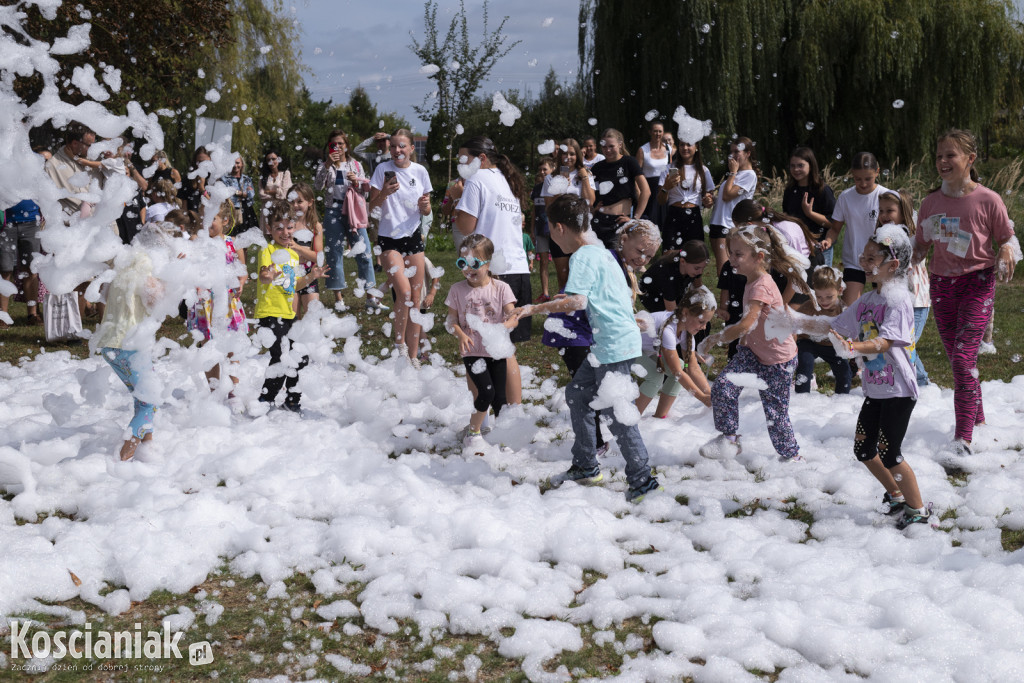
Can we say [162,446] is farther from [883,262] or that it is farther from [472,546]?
[883,262]

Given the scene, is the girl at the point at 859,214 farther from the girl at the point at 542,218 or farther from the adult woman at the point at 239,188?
the adult woman at the point at 239,188

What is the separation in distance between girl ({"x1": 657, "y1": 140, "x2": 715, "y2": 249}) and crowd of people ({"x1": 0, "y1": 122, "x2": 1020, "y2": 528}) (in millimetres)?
1193

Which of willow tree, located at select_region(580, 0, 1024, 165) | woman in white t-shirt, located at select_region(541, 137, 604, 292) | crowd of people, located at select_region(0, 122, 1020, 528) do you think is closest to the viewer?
crowd of people, located at select_region(0, 122, 1020, 528)

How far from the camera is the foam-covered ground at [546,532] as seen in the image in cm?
348

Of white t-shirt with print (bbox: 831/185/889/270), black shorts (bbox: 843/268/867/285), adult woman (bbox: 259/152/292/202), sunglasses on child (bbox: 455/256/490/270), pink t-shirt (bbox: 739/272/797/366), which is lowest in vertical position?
pink t-shirt (bbox: 739/272/797/366)

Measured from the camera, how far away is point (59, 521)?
4.55 metres

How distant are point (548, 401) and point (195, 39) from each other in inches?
543

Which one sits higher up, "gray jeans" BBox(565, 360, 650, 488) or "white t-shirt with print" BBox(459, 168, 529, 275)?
A: "white t-shirt with print" BBox(459, 168, 529, 275)

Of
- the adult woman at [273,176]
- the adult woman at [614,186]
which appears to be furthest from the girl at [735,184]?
the adult woman at [273,176]

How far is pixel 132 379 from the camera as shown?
5.38m

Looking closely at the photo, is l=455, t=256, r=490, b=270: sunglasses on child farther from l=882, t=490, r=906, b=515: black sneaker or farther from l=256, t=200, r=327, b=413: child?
l=882, t=490, r=906, b=515: black sneaker

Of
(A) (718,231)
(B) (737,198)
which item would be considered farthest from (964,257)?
(A) (718,231)

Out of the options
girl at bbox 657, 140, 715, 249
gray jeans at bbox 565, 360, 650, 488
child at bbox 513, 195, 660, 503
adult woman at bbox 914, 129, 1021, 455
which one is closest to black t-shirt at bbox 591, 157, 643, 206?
girl at bbox 657, 140, 715, 249

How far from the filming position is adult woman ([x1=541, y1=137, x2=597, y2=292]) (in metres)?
9.12
